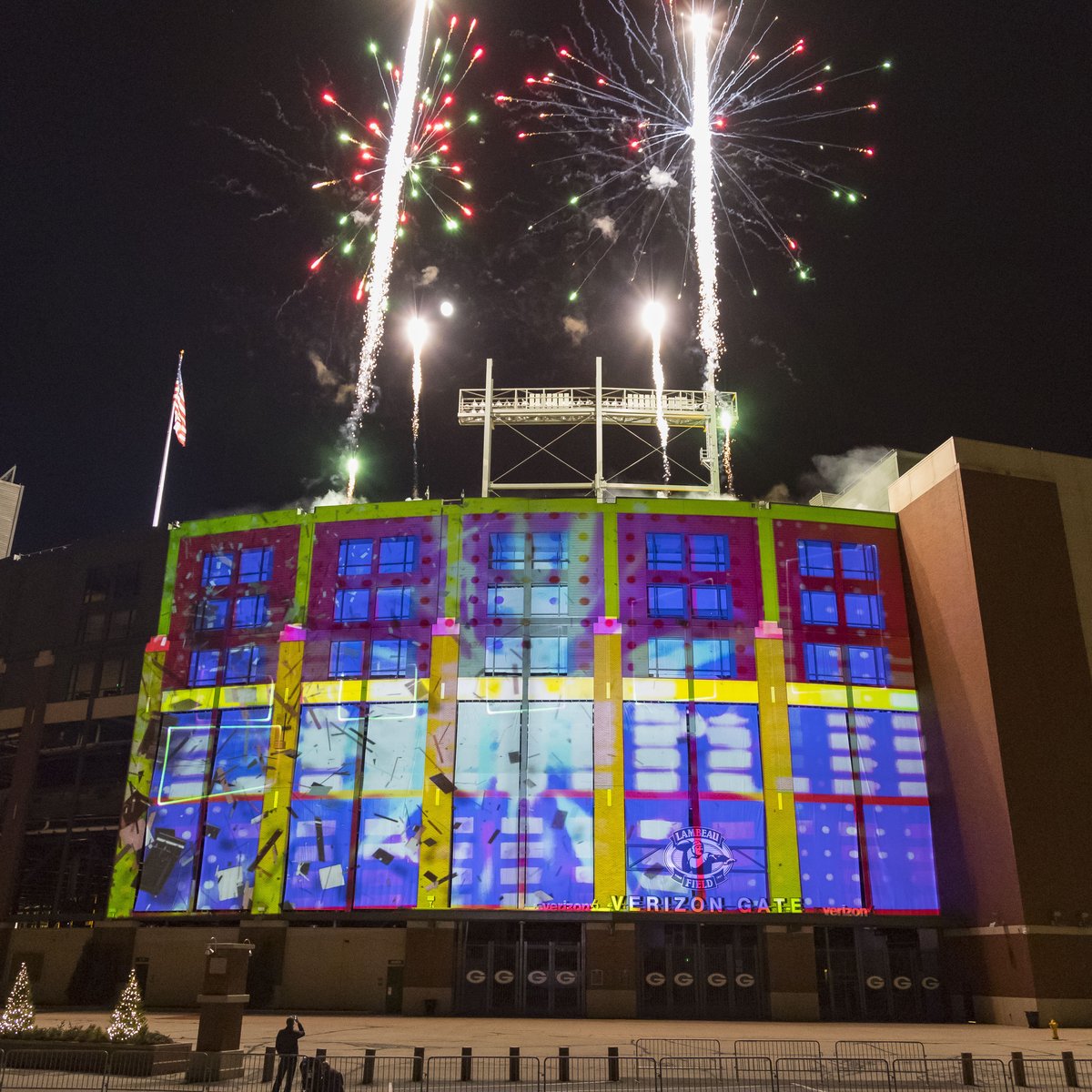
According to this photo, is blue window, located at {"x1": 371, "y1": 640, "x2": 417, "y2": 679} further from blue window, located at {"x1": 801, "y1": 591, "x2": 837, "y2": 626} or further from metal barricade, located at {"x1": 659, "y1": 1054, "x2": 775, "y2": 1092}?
metal barricade, located at {"x1": 659, "y1": 1054, "x2": 775, "y2": 1092}

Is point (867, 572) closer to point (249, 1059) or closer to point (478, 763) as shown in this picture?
point (478, 763)

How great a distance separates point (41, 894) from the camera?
53.0 meters

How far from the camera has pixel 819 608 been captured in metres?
52.6

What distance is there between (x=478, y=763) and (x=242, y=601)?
595 inches

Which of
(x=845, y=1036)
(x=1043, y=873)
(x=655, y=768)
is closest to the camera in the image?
(x=845, y=1036)

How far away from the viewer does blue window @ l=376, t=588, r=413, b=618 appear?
170ft

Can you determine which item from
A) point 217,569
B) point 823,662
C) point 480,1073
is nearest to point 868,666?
point 823,662

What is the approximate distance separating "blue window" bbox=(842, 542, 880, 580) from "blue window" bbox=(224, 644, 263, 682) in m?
28.9

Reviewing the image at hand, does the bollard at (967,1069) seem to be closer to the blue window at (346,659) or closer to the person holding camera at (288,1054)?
the person holding camera at (288,1054)

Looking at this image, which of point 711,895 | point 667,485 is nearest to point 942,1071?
point 711,895

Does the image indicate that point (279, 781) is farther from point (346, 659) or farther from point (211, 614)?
point (211, 614)

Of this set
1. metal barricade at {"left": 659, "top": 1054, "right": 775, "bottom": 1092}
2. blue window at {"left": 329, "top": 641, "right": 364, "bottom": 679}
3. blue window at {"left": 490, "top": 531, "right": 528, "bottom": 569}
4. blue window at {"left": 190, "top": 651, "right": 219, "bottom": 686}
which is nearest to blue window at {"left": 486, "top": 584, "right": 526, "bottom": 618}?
blue window at {"left": 490, "top": 531, "right": 528, "bottom": 569}

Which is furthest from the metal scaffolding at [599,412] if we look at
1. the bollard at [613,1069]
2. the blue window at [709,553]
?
the bollard at [613,1069]

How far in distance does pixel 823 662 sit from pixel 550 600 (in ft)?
43.3
